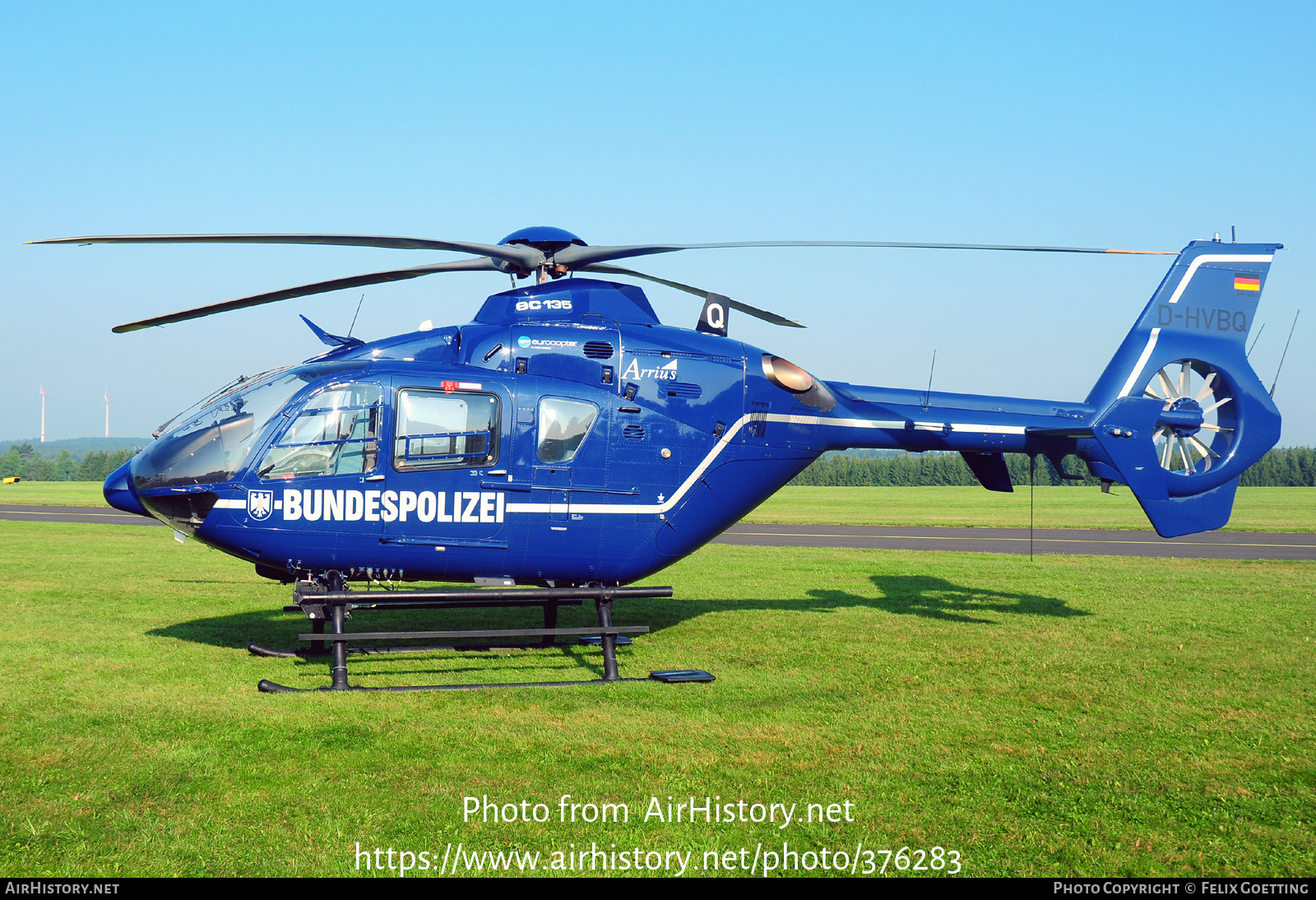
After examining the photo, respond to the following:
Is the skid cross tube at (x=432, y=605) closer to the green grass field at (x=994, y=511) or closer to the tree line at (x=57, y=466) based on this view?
the green grass field at (x=994, y=511)

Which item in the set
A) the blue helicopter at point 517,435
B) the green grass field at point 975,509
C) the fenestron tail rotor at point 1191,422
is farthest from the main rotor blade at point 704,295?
the green grass field at point 975,509

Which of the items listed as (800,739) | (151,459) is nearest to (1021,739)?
(800,739)

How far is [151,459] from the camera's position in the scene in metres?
9.62

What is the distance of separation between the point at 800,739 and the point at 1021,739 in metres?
1.90

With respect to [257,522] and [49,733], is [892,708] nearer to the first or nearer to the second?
[257,522]

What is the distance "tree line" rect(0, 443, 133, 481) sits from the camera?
10825 centimetres

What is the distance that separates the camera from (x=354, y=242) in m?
9.75

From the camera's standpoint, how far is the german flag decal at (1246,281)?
44.9ft

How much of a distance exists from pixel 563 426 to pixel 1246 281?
10.5 m

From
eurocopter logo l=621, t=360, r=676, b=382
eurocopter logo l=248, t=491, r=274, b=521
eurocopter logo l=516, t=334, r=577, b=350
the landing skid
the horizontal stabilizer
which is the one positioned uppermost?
eurocopter logo l=516, t=334, r=577, b=350

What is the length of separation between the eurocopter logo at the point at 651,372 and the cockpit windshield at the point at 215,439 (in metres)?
3.45

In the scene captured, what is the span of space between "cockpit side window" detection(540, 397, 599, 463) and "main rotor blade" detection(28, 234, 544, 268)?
1.79 meters

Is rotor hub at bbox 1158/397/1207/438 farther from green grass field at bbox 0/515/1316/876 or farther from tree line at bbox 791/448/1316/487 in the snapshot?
tree line at bbox 791/448/1316/487

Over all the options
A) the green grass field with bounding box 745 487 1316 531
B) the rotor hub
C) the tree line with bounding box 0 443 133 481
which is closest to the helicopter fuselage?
the rotor hub
